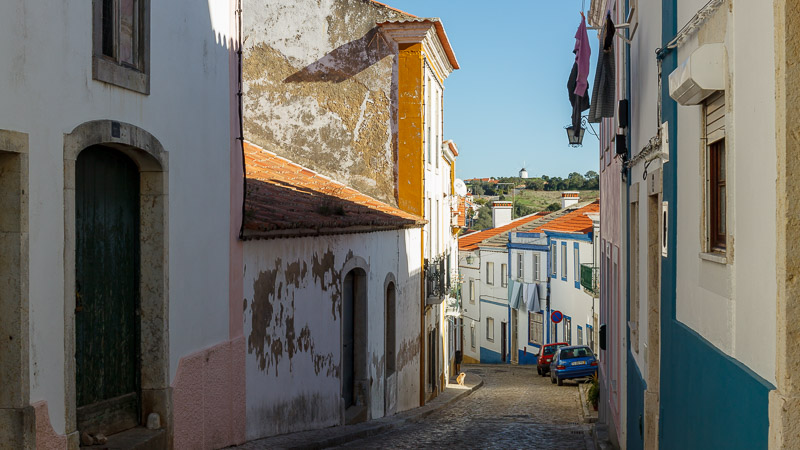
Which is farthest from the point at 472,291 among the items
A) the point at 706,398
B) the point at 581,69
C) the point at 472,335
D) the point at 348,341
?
the point at 706,398

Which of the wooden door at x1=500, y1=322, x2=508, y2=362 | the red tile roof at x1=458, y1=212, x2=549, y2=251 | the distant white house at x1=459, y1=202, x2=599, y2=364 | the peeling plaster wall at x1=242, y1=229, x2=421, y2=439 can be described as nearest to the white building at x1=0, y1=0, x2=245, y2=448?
the peeling plaster wall at x1=242, y1=229, x2=421, y2=439

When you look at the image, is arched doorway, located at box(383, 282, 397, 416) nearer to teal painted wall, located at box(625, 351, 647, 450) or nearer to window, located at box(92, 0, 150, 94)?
teal painted wall, located at box(625, 351, 647, 450)

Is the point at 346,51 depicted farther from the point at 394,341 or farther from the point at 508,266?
the point at 508,266

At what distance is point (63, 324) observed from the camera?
6105 mm

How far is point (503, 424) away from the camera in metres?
16.2

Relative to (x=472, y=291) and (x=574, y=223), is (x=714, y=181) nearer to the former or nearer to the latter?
(x=574, y=223)

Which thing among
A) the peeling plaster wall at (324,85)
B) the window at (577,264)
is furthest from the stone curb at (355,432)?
the window at (577,264)

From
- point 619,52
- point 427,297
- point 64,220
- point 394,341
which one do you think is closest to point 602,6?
point 619,52

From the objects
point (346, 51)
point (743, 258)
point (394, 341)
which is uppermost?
point (346, 51)

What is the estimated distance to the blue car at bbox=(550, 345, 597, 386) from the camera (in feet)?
91.0

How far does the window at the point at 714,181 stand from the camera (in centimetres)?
500

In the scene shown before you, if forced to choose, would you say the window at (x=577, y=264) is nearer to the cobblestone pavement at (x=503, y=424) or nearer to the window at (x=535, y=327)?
the window at (x=535, y=327)

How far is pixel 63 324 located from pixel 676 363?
4.24 m

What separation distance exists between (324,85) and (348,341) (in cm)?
612
